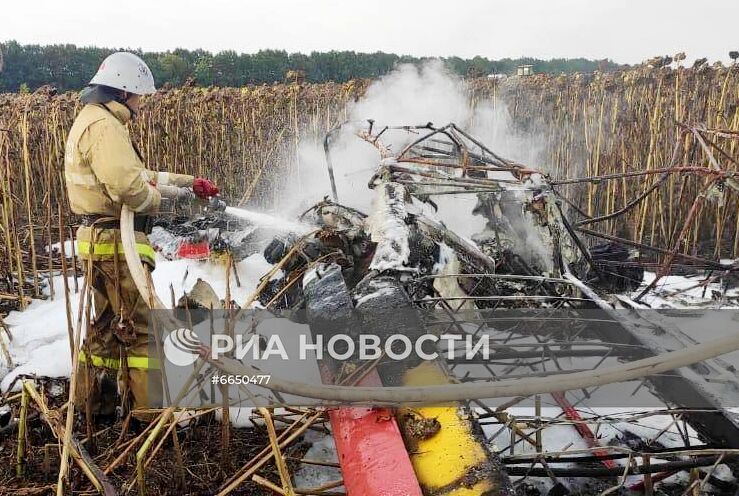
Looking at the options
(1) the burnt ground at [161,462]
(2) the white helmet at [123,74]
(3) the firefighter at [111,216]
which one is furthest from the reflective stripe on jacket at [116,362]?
(2) the white helmet at [123,74]

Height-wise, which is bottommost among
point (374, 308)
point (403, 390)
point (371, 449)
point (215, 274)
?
point (215, 274)

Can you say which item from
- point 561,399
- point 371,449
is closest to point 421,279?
point 561,399

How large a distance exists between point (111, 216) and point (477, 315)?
8.01 ft

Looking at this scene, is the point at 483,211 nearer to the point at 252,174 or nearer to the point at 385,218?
the point at 385,218

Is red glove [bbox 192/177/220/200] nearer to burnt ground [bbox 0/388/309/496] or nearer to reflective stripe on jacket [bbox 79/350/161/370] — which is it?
reflective stripe on jacket [bbox 79/350/161/370]

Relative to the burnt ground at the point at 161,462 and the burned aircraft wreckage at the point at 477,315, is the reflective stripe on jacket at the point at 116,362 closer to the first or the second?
the burnt ground at the point at 161,462

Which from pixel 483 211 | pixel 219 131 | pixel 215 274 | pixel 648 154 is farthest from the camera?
pixel 219 131

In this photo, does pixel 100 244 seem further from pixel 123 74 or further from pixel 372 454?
pixel 372 454

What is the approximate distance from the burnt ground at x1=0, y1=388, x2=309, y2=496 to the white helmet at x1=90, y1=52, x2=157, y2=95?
185 cm

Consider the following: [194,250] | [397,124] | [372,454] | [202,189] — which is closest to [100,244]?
[202,189]

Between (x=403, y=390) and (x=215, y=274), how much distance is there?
4.51m

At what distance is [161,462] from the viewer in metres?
2.41

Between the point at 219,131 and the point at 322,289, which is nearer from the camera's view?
the point at 322,289

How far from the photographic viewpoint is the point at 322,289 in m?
2.77
